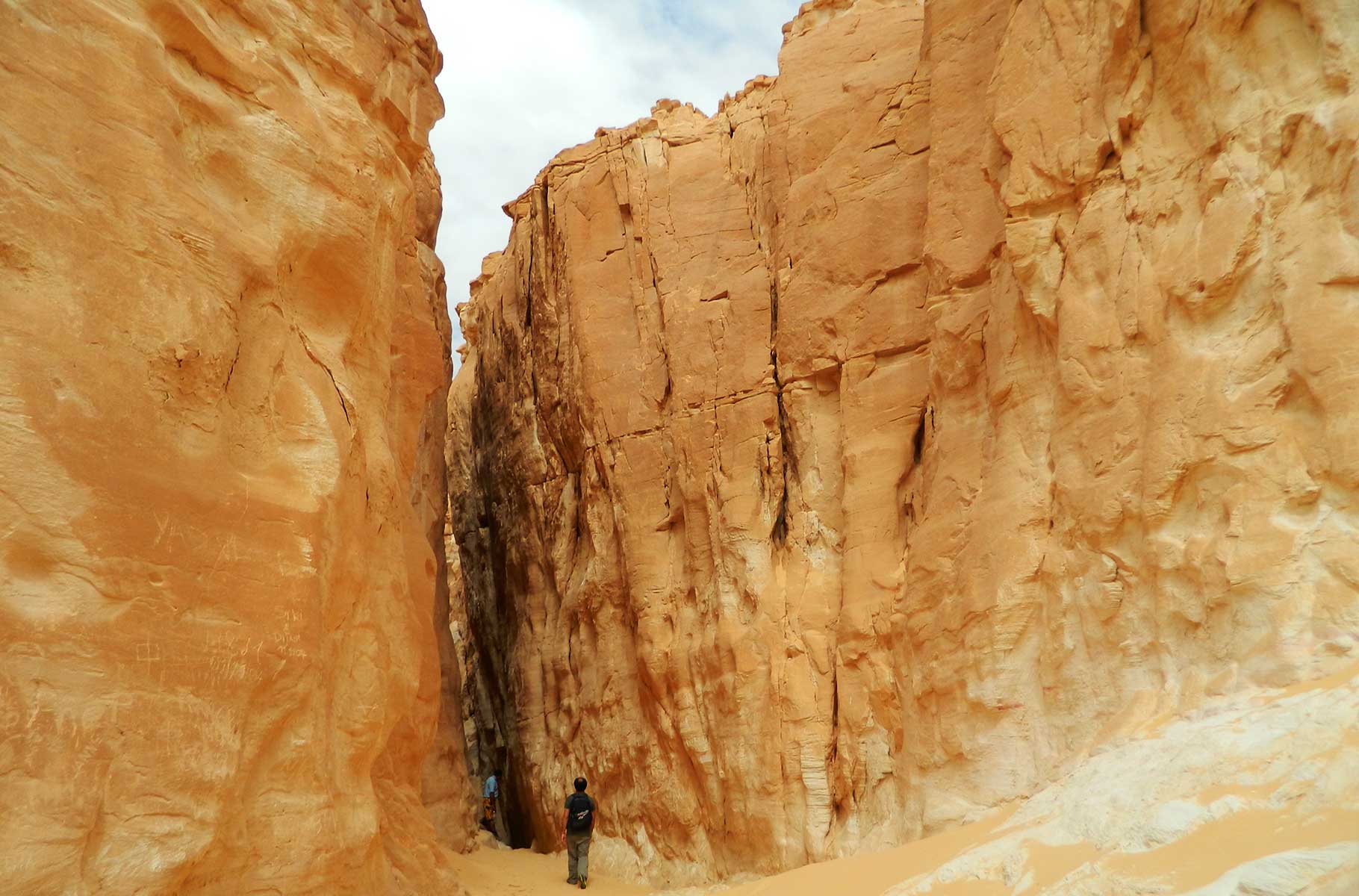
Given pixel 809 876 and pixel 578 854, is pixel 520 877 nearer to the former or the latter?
pixel 578 854

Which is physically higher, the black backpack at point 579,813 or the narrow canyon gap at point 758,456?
the narrow canyon gap at point 758,456

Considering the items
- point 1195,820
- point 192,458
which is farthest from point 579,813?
point 1195,820

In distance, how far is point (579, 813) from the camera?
1300 cm

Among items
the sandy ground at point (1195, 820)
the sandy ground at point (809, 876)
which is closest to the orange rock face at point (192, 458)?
the sandy ground at point (809, 876)

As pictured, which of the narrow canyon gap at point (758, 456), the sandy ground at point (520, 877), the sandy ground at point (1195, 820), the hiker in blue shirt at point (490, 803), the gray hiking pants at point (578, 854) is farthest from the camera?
the hiker in blue shirt at point (490, 803)

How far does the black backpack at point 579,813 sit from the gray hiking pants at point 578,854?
3.5 inches

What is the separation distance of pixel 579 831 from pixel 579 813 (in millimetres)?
241

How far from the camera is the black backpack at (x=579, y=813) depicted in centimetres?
1298

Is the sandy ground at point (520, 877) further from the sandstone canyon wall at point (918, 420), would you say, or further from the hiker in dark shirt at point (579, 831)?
the sandstone canyon wall at point (918, 420)

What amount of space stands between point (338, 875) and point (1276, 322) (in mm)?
7987

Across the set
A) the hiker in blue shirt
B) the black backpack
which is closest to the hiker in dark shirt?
the black backpack

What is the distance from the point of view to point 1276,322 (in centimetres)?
806

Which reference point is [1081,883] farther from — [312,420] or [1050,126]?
[1050,126]

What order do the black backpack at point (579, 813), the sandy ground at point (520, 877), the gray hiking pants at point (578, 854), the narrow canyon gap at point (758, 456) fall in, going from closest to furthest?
the narrow canyon gap at point (758, 456), the sandy ground at point (520, 877), the black backpack at point (579, 813), the gray hiking pants at point (578, 854)
